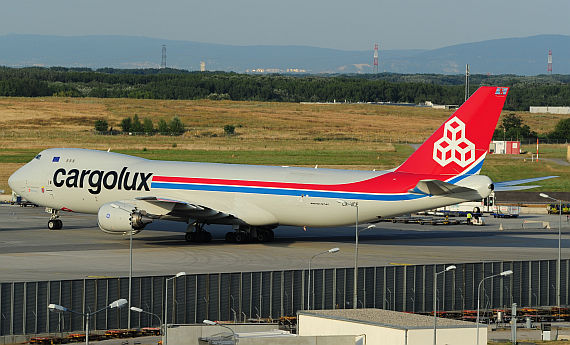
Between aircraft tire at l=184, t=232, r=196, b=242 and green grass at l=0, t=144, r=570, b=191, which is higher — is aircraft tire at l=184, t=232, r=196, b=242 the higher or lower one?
the lower one

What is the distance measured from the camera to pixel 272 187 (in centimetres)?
6925

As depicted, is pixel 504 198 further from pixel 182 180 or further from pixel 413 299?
pixel 413 299

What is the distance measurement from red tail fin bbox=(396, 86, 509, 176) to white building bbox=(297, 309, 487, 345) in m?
24.7

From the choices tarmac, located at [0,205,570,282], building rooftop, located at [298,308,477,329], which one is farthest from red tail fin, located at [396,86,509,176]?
building rooftop, located at [298,308,477,329]

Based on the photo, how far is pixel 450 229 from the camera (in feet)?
294

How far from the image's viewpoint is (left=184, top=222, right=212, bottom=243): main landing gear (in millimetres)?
73125

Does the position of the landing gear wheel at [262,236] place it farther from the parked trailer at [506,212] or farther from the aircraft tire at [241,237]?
the parked trailer at [506,212]

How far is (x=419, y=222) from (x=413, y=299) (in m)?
40.8

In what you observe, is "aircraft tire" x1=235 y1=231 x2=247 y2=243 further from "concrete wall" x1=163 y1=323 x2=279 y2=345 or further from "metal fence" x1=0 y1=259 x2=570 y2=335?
"concrete wall" x1=163 y1=323 x2=279 y2=345

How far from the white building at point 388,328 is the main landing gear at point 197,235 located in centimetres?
3117

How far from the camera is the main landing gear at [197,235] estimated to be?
73125 mm

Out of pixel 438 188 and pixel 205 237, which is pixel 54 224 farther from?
pixel 438 188

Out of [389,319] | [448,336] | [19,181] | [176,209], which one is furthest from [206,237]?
[448,336]

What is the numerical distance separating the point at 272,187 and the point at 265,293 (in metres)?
18.4
